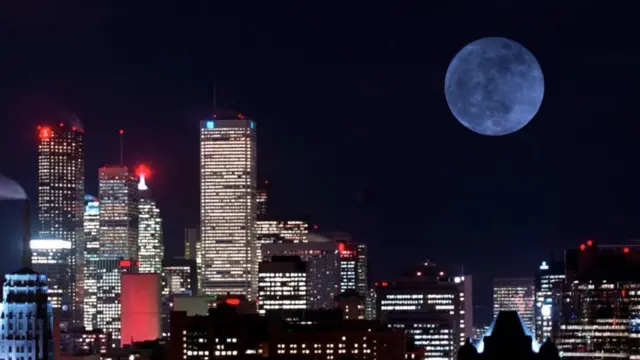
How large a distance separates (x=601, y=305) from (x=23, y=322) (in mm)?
65362

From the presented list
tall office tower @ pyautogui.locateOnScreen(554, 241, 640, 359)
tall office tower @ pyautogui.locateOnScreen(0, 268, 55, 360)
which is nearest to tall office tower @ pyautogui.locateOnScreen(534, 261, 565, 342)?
tall office tower @ pyautogui.locateOnScreen(554, 241, 640, 359)

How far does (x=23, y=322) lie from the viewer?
9288cm

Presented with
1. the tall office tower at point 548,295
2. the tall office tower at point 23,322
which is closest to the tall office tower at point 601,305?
the tall office tower at point 548,295

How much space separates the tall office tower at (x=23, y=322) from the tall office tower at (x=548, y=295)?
6784cm

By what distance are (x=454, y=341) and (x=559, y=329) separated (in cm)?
4983

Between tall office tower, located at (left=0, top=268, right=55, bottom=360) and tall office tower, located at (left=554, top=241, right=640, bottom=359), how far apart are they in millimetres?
51876

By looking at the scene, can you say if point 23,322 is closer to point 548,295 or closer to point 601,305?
point 601,305

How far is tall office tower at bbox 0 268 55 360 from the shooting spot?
92500 mm

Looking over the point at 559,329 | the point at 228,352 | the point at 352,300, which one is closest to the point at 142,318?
the point at 352,300

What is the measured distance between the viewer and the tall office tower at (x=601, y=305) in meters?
136

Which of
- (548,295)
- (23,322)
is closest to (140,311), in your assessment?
(548,295)

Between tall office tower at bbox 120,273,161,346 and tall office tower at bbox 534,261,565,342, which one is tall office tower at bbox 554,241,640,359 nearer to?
tall office tower at bbox 534,261,565,342

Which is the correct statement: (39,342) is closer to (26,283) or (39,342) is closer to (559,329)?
(26,283)

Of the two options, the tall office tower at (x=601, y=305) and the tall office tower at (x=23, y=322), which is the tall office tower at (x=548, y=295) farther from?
the tall office tower at (x=23, y=322)
